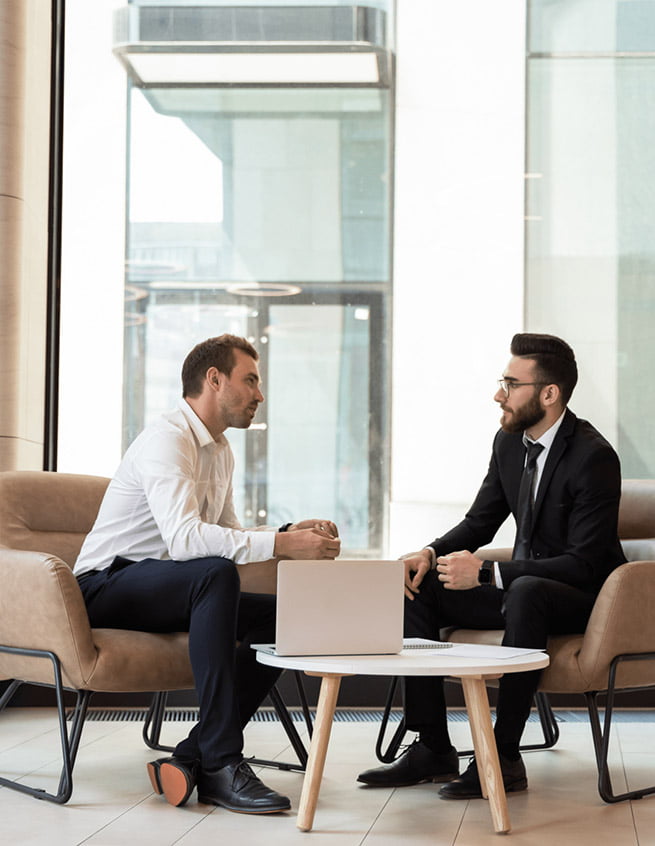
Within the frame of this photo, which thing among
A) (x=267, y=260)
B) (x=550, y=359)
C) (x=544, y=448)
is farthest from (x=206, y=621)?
(x=267, y=260)

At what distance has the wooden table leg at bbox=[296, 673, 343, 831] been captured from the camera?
227 centimetres

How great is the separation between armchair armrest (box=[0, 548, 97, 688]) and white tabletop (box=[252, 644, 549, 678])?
45 cm

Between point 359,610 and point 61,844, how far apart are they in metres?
0.76

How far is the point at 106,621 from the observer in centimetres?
272

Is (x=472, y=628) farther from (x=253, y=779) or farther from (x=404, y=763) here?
(x=253, y=779)

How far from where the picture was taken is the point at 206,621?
2.50 metres

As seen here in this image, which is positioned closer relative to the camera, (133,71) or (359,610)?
(359,610)

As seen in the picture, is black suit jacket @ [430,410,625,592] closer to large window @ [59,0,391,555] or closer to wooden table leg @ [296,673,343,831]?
wooden table leg @ [296,673,343,831]

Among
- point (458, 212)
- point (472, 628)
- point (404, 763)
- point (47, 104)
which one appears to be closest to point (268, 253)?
point (458, 212)

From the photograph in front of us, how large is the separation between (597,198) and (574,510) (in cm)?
203

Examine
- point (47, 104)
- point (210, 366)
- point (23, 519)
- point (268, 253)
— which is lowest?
point (23, 519)

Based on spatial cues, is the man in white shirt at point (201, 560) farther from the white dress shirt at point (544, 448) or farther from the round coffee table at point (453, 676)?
the white dress shirt at point (544, 448)

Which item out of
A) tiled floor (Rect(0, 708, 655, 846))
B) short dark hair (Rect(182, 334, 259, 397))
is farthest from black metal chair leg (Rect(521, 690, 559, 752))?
short dark hair (Rect(182, 334, 259, 397))

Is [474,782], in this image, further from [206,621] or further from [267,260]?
[267,260]
